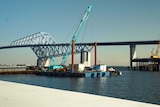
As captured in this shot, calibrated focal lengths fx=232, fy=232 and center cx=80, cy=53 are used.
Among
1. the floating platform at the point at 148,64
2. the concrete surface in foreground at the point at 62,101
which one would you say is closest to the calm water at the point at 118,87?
the concrete surface in foreground at the point at 62,101

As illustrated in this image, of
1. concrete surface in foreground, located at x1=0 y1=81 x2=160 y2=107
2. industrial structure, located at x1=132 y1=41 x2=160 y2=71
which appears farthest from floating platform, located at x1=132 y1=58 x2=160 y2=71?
concrete surface in foreground, located at x1=0 y1=81 x2=160 y2=107

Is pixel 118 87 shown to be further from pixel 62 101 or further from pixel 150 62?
pixel 150 62

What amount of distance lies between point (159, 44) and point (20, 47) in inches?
4362

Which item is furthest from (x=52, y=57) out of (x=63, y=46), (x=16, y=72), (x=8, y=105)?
(x=8, y=105)

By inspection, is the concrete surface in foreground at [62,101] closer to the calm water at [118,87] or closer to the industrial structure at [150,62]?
the calm water at [118,87]

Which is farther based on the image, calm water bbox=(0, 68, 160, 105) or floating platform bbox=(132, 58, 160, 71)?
floating platform bbox=(132, 58, 160, 71)

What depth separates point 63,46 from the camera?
574 ft

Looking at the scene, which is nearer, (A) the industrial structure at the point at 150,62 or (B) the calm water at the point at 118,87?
(B) the calm water at the point at 118,87

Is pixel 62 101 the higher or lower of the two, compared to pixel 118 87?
higher

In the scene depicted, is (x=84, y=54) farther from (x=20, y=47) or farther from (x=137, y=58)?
(x=20, y=47)

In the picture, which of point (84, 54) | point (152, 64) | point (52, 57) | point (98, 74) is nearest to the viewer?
point (98, 74)

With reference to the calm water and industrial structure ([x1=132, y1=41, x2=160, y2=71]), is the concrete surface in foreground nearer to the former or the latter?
the calm water

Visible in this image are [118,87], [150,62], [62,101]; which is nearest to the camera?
[62,101]

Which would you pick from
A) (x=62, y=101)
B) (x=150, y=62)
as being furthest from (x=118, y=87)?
(x=150, y=62)
